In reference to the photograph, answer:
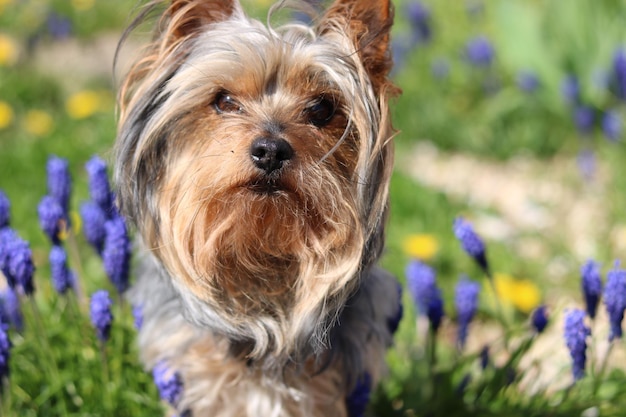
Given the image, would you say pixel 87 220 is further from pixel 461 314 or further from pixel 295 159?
pixel 461 314

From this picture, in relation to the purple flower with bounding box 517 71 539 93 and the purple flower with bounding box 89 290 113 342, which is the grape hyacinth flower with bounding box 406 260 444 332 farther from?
the purple flower with bounding box 517 71 539 93

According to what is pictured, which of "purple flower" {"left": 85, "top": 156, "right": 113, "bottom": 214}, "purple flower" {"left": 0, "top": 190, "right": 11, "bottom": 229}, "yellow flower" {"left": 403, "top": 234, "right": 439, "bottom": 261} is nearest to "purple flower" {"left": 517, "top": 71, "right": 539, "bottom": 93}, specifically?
"yellow flower" {"left": 403, "top": 234, "right": 439, "bottom": 261}

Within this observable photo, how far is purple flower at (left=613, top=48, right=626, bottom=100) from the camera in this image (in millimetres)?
5414

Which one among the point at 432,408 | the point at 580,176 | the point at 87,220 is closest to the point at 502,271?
the point at 580,176

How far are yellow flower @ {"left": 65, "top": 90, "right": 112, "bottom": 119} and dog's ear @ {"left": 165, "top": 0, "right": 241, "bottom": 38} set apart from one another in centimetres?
381

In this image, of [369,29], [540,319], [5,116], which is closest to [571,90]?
[540,319]

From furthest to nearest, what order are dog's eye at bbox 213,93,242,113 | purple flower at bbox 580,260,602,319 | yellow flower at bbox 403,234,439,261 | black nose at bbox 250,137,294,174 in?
yellow flower at bbox 403,234,439,261 → purple flower at bbox 580,260,602,319 → dog's eye at bbox 213,93,242,113 → black nose at bbox 250,137,294,174

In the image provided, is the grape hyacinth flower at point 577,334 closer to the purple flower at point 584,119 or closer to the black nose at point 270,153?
the black nose at point 270,153

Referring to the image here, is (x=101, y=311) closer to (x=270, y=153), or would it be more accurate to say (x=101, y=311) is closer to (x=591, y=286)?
(x=270, y=153)

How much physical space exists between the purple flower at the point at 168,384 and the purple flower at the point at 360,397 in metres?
0.59

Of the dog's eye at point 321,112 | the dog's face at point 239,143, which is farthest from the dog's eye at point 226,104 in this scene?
the dog's eye at point 321,112

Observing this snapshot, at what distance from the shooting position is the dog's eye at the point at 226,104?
2656mm

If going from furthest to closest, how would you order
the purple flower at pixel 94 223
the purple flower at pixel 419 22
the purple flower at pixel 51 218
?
the purple flower at pixel 419 22 < the purple flower at pixel 94 223 < the purple flower at pixel 51 218

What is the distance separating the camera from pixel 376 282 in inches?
121
